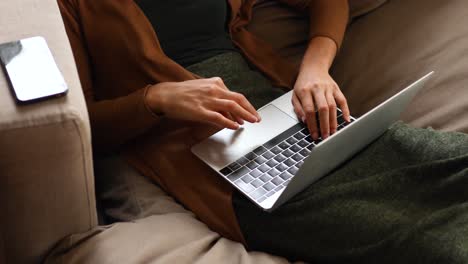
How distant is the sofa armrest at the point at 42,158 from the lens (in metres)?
0.70

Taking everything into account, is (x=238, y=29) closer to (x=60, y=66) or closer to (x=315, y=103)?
(x=315, y=103)

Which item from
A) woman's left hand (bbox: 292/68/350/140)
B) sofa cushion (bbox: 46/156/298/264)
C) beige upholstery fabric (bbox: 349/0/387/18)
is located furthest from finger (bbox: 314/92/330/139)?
beige upholstery fabric (bbox: 349/0/387/18)

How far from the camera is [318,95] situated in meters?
1.02

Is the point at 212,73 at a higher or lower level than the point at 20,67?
lower

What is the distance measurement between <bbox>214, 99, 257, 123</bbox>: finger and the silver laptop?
6 centimetres

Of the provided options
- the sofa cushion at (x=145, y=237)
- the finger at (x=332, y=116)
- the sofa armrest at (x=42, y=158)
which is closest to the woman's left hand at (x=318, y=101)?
the finger at (x=332, y=116)

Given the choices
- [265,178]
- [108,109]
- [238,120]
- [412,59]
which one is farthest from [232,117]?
[412,59]

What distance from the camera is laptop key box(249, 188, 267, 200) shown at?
0.90 m

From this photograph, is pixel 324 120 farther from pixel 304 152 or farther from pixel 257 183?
pixel 257 183

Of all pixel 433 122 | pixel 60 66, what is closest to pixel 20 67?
pixel 60 66

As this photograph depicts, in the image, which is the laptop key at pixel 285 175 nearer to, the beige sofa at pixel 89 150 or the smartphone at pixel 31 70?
the beige sofa at pixel 89 150

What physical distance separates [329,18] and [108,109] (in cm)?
49

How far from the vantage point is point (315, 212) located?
887mm

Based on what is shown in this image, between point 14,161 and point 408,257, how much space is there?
1.81 feet
